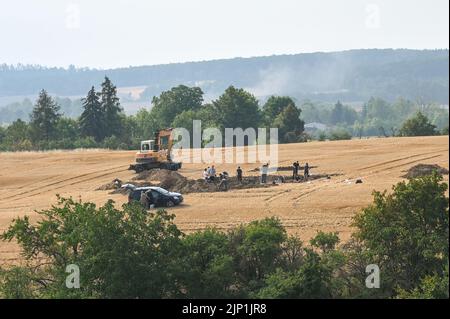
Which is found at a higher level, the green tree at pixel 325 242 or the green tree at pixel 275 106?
the green tree at pixel 275 106

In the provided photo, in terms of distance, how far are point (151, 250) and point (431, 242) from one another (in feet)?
19.5

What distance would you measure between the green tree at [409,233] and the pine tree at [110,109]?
81.2 m

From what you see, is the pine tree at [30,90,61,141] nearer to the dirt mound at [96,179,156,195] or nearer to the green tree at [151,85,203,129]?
the green tree at [151,85,203,129]

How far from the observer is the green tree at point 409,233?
20766 mm

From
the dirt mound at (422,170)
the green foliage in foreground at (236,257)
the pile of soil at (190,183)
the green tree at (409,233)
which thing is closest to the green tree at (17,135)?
the pile of soil at (190,183)

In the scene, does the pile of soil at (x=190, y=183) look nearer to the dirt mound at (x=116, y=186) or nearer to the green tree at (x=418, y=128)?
the dirt mound at (x=116, y=186)

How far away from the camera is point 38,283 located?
22188 millimetres

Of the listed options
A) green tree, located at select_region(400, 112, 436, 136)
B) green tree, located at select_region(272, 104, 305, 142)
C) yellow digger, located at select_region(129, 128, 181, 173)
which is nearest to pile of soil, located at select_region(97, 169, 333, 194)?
yellow digger, located at select_region(129, 128, 181, 173)

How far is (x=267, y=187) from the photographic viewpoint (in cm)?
4184

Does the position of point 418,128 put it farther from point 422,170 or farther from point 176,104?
point 176,104

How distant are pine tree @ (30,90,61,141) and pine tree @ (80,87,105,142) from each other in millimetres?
3121

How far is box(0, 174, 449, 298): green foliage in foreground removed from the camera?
65.9 ft

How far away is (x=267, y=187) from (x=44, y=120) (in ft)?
206

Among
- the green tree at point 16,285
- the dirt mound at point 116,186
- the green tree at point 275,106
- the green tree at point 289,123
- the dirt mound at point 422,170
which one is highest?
the green tree at point 275,106
